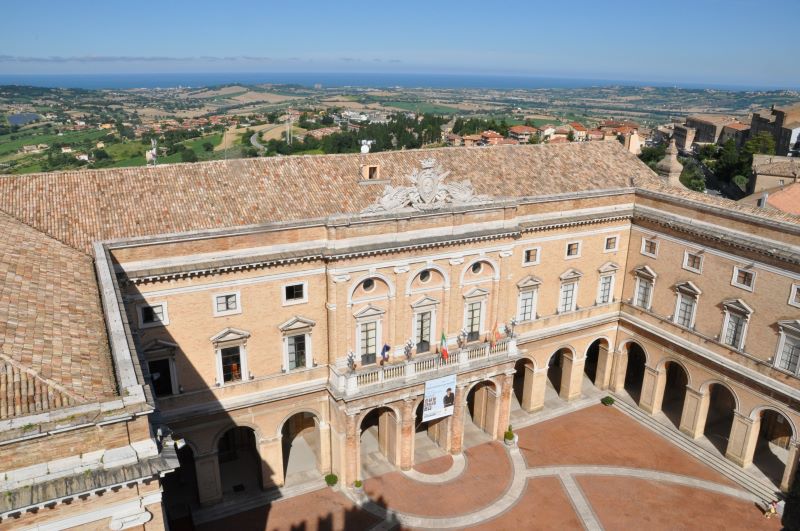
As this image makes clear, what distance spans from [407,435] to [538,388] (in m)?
11.6

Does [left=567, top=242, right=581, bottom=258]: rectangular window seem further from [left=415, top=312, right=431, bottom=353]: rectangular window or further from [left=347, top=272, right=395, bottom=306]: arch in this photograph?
[left=347, top=272, right=395, bottom=306]: arch

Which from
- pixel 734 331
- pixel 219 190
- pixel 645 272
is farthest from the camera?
pixel 645 272

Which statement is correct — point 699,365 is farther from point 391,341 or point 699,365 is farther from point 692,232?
point 391,341

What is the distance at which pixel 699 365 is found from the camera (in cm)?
3666

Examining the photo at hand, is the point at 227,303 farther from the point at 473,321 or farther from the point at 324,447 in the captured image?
the point at 473,321

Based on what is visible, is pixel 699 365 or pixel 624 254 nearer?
pixel 699 365

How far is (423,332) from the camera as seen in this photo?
33.8 meters

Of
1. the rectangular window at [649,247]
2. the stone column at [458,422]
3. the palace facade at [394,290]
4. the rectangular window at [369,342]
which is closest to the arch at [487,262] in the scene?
the palace facade at [394,290]

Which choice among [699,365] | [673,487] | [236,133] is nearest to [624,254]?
[699,365]

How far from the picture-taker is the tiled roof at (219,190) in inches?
1080

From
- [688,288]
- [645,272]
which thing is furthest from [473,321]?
[688,288]

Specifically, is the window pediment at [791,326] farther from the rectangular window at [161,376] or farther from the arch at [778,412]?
the rectangular window at [161,376]

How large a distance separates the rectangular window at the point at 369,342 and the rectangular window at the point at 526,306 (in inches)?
413

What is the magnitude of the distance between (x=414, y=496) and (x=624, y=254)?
21.6 m
